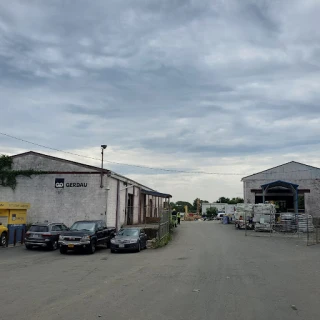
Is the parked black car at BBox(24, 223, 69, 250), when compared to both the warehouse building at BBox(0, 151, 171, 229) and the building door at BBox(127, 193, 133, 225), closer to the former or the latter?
the warehouse building at BBox(0, 151, 171, 229)

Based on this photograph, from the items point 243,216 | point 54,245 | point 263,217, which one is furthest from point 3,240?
point 243,216

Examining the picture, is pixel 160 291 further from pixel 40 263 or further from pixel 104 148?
pixel 104 148

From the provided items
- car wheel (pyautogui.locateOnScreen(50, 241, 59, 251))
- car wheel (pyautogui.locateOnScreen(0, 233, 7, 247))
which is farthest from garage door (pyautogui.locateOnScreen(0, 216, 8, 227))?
car wheel (pyautogui.locateOnScreen(50, 241, 59, 251))

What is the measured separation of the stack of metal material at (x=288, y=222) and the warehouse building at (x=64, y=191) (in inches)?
570

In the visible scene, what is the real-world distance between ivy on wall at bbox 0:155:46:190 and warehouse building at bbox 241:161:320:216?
2614 centimetres

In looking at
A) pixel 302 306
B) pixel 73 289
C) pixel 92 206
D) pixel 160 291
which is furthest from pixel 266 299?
pixel 92 206

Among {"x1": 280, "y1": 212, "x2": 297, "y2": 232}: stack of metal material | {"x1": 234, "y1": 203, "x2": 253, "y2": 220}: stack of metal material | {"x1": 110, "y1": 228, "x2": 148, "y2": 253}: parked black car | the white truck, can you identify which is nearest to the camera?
{"x1": 110, "y1": 228, "x2": 148, "y2": 253}: parked black car

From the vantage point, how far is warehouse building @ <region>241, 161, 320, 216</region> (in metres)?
45.3

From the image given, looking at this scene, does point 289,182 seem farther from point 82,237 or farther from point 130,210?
point 82,237

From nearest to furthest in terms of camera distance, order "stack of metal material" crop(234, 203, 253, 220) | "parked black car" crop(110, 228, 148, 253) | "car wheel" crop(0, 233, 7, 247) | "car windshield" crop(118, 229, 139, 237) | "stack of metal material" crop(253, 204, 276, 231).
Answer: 1. "parked black car" crop(110, 228, 148, 253)
2. "car windshield" crop(118, 229, 139, 237)
3. "car wheel" crop(0, 233, 7, 247)
4. "stack of metal material" crop(253, 204, 276, 231)
5. "stack of metal material" crop(234, 203, 253, 220)

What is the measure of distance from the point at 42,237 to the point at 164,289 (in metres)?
12.8

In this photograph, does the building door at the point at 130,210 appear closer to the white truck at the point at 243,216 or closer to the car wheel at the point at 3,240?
the white truck at the point at 243,216

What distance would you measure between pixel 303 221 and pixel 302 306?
26585mm

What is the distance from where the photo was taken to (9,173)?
29.0 meters
